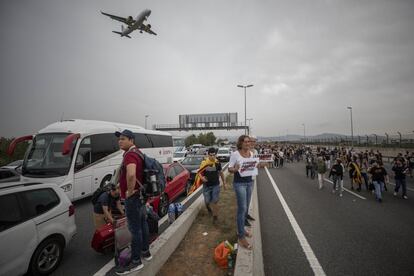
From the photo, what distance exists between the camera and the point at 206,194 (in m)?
5.33

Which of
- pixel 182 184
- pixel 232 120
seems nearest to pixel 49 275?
pixel 182 184

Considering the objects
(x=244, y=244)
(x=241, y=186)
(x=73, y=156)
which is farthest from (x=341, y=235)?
(x=73, y=156)

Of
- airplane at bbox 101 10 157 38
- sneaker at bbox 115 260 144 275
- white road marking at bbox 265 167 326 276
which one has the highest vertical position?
airplane at bbox 101 10 157 38

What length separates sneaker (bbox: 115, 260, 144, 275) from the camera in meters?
2.72

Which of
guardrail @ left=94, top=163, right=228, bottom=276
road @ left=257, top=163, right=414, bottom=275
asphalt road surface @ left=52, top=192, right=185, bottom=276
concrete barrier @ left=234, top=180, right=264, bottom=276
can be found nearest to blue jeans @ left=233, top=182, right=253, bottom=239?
concrete barrier @ left=234, top=180, right=264, bottom=276

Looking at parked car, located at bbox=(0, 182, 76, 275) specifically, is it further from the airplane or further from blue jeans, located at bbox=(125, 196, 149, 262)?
the airplane

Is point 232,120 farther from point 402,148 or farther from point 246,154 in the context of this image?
point 246,154

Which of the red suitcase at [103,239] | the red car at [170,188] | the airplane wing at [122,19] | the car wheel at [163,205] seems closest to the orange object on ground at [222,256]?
the red suitcase at [103,239]

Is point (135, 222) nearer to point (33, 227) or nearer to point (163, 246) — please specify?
point (163, 246)

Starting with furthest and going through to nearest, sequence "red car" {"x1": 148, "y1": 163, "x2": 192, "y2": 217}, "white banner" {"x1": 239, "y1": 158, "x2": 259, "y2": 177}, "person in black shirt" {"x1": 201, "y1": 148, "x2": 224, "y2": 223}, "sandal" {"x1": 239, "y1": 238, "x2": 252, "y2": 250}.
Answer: "red car" {"x1": 148, "y1": 163, "x2": 192, "y2": 217} → "person in black shirt" {"x1": 201, "y1": 148, "x2": 224, "y2": 223} → "white banner" {"x1": 239, "y1": 158, "x2": 259, "y2": 177} → "sandal" {"x1": 239, "y1": 238, "x2": 252, "y2": 250}

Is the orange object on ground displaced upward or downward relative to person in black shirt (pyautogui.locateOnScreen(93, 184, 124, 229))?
downward

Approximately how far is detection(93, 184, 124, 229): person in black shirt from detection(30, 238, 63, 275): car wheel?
0.75 metres

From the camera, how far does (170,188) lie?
22.6ft

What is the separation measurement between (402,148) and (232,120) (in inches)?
1864
